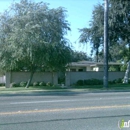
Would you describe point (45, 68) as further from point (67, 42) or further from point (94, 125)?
point (94, 125)

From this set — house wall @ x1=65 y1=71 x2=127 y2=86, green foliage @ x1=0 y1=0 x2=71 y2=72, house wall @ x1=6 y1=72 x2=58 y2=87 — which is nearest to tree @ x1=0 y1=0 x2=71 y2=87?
green foliage @ x1=0 y1=0 x2=71 y2=72

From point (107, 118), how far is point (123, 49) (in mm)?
32097

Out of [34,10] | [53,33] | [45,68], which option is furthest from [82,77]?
[34,10]

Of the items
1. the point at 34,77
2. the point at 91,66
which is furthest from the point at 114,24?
the point at 91,66

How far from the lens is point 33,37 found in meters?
Result: 26.1

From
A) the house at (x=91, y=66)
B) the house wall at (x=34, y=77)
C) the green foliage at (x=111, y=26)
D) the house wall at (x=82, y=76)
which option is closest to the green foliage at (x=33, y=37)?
the house wall at (x=34, y=77)

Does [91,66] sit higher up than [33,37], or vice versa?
[33,37]

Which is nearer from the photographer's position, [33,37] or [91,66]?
[33,37]

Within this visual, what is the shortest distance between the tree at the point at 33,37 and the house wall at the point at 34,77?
1957 mm

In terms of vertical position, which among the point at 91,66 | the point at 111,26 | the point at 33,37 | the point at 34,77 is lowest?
the point at 34,77

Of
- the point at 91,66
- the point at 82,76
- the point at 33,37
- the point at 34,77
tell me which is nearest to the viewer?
the point at 33,37

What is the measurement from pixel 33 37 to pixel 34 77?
724cm

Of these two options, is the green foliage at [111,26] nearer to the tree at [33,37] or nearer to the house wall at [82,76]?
the house wall at [82,76]

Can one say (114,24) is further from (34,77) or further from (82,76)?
(34,77)
